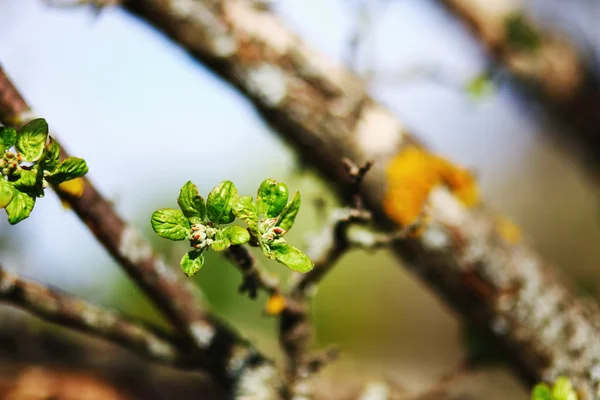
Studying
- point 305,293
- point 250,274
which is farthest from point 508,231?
point 250,274

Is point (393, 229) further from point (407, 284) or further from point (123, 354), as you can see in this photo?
point (407, 284)

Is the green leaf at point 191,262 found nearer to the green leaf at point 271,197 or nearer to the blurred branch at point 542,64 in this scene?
the green leaf at point 271,197

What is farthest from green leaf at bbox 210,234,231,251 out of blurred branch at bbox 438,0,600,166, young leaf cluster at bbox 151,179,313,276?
blurred branch at bbox 438,0,600,166

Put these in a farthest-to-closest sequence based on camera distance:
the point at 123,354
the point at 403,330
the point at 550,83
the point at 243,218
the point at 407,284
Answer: the point at 407,284, the point at 403,330, the point at 550,83, the point at 123,354, the point at 243,218

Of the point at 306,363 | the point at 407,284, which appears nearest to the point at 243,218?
the point at 306,363

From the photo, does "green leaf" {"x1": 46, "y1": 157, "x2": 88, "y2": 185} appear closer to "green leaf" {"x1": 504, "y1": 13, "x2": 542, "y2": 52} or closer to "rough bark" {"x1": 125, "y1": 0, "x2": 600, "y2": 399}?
"rough bark" {"x1": 125, "y1": 0, "x2": 600, "y2": 399}

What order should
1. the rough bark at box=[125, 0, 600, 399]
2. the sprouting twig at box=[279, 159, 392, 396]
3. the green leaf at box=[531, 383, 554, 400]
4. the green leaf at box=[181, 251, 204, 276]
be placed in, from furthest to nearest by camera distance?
the rough bark at box=[125, 0, 600, 399], the sprouting twig at box=[279, 159, 392, 396], the green leaf at box=[531, 383, 554, 400], the green leaf at box=[181, 251, 204, 276]

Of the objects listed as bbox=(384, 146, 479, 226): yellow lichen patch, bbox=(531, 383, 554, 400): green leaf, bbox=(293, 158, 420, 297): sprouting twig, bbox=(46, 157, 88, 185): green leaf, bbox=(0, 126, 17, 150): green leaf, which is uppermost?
bbox=(384, 146, 479, 226): yellow lichen patch
